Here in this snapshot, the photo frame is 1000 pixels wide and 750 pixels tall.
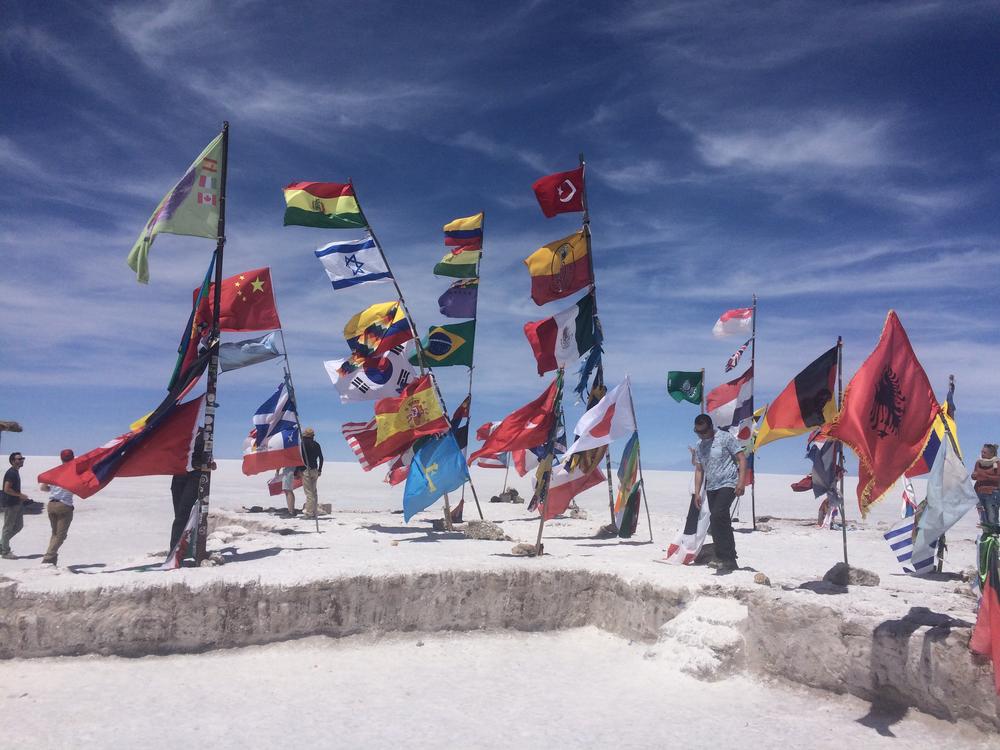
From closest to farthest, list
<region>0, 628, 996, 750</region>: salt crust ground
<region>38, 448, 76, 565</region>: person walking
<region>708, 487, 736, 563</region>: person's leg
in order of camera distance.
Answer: <region>0, 628, 996, 750</region>: salt crust ground
<region>708, 487, 736, 563</region>: person's leg
<region>38, 448, 76, 565</region>: person walking

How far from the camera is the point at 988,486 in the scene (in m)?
7.21

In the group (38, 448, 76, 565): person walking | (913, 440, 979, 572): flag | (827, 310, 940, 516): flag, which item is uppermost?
(827, 310, 940, 516): flag

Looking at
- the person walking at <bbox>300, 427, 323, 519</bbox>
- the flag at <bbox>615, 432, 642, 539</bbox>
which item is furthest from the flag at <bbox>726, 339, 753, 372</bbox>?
the person walking at <bbox>300, 427, 323, 519</bbox>

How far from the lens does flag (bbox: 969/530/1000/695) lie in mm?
4887

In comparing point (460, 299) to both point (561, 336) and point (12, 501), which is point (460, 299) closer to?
point (561, 336)

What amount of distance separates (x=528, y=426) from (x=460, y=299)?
4.55 meters

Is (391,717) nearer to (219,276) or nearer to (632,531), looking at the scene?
(219,276)

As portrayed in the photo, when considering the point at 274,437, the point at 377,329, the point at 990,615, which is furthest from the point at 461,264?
the point at 990,615

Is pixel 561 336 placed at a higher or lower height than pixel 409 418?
higher

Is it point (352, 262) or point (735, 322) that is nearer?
point (352, 262)

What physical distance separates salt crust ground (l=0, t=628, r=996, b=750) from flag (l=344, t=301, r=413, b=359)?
662cm

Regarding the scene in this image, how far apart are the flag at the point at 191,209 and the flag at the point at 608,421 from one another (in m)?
5.59

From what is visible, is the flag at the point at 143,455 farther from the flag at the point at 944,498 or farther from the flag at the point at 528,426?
the flag at the point at 944,498

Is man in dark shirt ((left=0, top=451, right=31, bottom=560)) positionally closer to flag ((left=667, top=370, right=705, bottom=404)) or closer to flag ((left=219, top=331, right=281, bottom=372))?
flag ((left=219, top=331, right=281, bottom=372))
